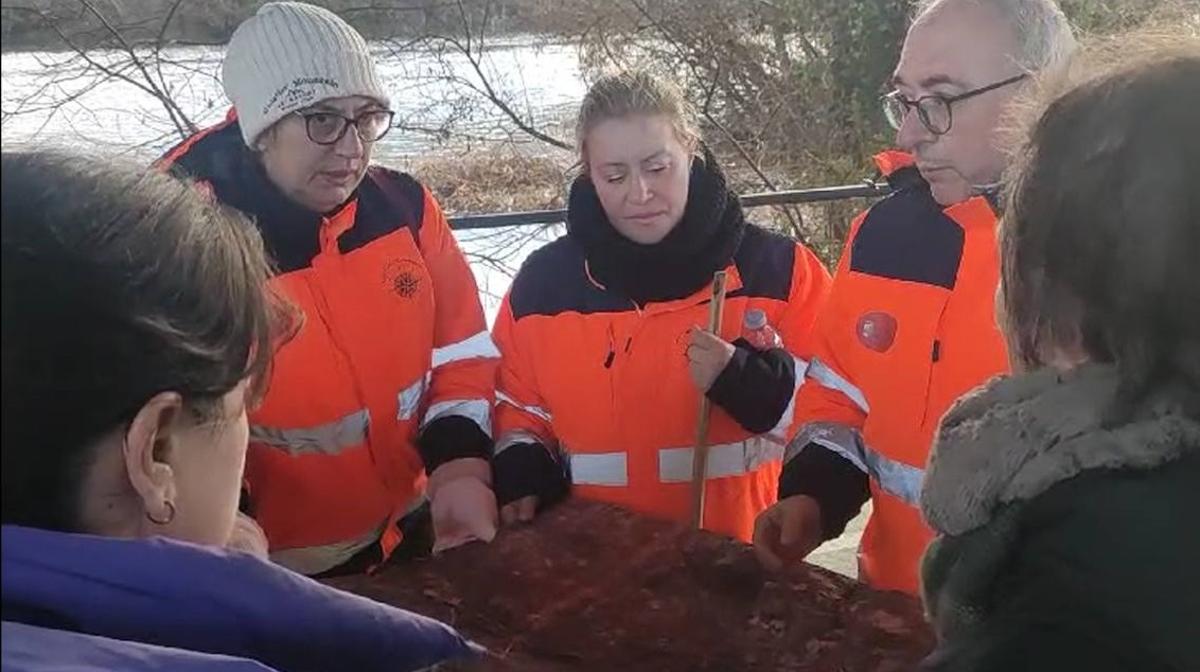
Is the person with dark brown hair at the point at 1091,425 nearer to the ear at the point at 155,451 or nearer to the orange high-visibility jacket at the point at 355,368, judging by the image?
the ear at the point at 155,451

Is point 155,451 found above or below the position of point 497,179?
above

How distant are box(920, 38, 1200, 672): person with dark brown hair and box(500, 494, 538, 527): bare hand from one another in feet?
3.76

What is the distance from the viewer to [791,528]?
7.52ft

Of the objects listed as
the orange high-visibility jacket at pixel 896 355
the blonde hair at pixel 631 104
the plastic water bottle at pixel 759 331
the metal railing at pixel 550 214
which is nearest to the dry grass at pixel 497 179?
the metal railing at pixel 550 214

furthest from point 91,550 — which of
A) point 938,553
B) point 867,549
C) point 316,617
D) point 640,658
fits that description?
point 867,549

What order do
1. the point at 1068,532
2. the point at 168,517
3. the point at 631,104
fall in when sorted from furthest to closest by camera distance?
1. the point at 631,104
2. the point at 1068,532
3. the point at 168,517

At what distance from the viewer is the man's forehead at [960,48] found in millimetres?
2293

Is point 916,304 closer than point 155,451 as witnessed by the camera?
No

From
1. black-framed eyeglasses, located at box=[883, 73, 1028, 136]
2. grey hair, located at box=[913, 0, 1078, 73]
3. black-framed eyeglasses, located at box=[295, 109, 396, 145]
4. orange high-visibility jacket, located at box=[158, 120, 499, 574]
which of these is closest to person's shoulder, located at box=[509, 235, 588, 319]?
orange high-visibility jacket, located at box=[158, 120, 499, 574]

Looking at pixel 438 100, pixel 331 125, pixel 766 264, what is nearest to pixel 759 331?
pixel 766 264

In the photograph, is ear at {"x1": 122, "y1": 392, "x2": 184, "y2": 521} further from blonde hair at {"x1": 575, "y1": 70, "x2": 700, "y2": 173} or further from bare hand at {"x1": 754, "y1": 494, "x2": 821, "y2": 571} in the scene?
blonde hair at {"x1": 575, "y1": 70, "x2": 700, "y2": 173}

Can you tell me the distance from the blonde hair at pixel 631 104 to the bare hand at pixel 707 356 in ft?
1.62

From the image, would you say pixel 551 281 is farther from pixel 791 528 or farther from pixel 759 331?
pixel 791 528

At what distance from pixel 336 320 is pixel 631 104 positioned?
0.76 meters
